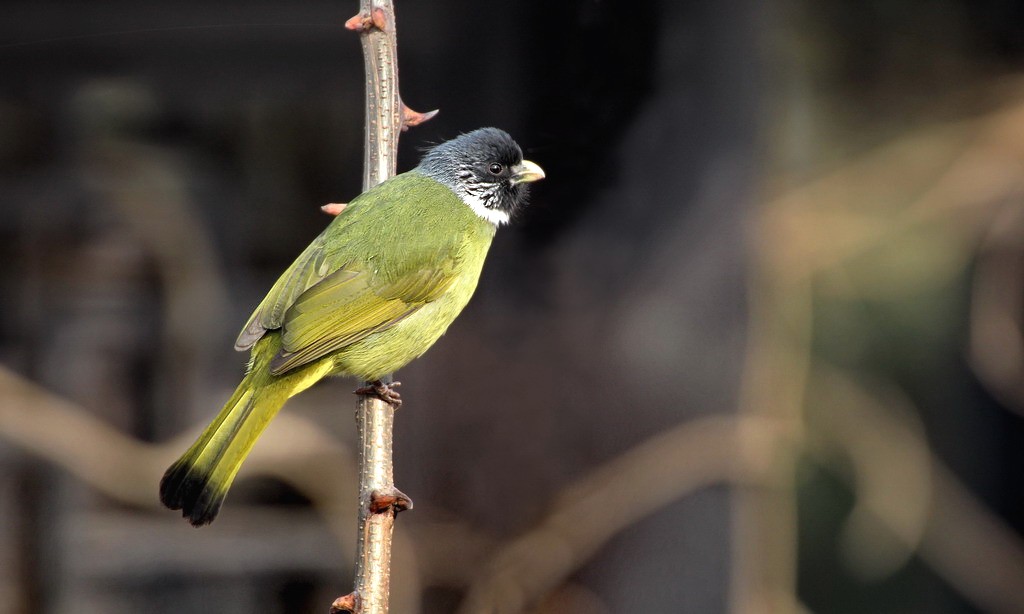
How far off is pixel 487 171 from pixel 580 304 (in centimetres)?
106

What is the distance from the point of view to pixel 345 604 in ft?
6.32

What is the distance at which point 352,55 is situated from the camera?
4.16m

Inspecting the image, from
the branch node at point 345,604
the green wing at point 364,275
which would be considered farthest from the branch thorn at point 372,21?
the branch node at point 345,604

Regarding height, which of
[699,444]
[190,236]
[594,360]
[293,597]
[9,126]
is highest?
[9,126]

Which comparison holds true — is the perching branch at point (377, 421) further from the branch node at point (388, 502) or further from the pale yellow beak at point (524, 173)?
the pale yellow beak at point (524, 173)

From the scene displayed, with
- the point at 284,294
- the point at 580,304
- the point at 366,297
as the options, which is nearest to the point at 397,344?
the point at 366,297

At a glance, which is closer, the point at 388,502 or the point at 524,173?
the point at 388,502

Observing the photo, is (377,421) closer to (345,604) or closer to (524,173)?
(345,604)

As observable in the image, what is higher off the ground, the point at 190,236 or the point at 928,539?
the point at 190,236

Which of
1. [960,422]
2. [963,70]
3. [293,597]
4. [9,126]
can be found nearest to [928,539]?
[960,422]

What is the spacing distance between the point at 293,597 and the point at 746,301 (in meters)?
1.83

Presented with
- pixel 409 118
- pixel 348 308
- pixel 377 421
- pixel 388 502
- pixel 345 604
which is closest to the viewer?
pixel 345 604

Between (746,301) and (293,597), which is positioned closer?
(746,301)

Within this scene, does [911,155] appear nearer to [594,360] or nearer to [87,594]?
[594,360]
